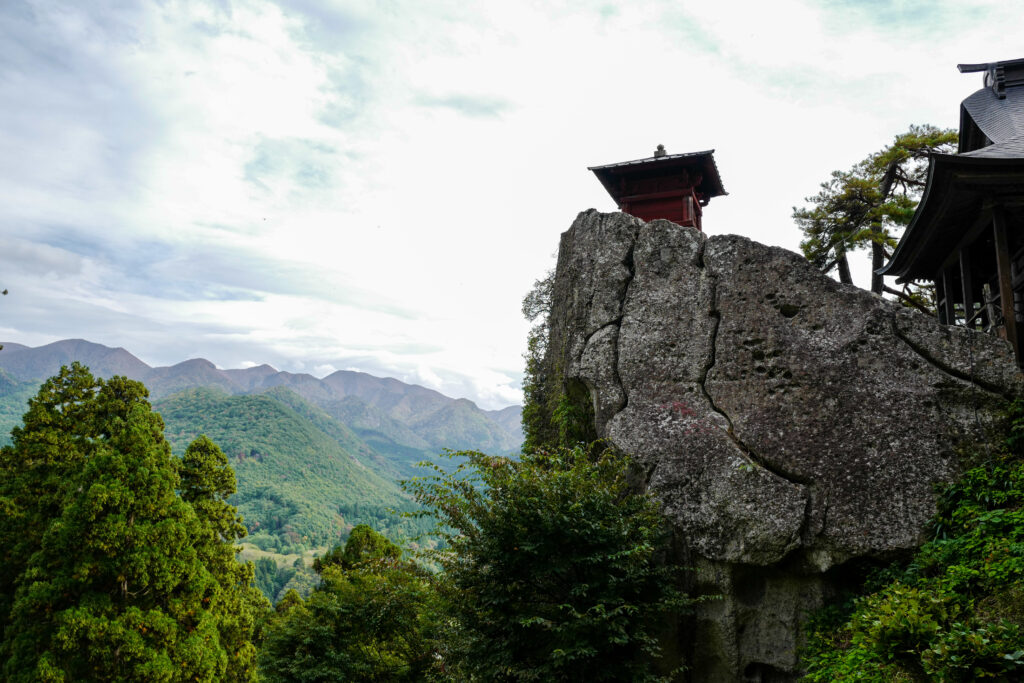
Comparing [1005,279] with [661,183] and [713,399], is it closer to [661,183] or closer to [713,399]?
[713,399]

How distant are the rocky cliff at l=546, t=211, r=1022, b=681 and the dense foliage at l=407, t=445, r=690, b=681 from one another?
1032mm

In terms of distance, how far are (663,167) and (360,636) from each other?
15.7 metres

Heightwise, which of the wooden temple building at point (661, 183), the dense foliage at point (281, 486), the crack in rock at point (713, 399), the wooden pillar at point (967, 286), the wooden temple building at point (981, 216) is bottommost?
the dense foliage at point (281, 486)

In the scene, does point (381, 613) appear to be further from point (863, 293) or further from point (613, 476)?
point (863, 293)

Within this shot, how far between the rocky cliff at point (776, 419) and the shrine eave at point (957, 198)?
205 cm

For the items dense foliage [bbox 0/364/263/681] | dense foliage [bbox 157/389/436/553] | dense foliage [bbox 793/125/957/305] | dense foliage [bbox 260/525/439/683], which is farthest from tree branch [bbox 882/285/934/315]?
dense foliage [bbox 157/389/436/553]

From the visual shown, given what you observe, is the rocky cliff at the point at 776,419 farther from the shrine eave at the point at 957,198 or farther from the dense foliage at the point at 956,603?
the shrine eave at the point at 957,198

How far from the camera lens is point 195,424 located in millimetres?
180250

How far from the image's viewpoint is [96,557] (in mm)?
13812

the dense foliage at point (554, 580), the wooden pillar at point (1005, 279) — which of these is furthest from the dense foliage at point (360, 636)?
the wooden pillar at point (1005, 279)

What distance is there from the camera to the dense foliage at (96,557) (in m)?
13.3

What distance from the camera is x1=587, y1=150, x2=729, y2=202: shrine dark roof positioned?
17.6 metres

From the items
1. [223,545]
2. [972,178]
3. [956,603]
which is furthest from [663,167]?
[223,545]

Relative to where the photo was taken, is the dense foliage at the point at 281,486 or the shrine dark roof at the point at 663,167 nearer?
the shrine dark roof at the point at 663,167
